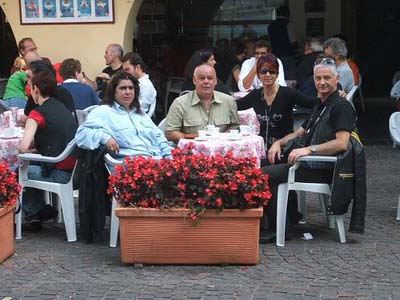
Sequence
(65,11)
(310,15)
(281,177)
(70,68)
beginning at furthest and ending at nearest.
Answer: (310,15), (65,11), (70,68), (281,177)

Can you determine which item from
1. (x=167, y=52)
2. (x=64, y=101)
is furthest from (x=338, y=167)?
(x=167, y=52)

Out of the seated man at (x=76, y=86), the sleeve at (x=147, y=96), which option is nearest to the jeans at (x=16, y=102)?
the seated man at (x=76, y=86)

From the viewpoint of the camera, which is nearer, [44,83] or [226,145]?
[226,145]

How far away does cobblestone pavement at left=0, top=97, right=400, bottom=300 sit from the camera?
538 cm

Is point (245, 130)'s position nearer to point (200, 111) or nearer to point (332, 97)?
point (200, 111)

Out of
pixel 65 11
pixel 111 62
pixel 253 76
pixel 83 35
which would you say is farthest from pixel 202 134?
pixel 65 11

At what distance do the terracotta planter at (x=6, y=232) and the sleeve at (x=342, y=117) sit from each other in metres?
2.49

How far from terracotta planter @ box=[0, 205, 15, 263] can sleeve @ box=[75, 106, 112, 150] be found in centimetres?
73

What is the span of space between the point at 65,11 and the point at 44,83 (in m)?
4.16

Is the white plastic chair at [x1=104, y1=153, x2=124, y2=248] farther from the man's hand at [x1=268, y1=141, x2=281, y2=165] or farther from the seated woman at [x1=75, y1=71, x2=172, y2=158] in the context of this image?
the man's hand at [x1=268, y1=141, x2=281, y2=165]

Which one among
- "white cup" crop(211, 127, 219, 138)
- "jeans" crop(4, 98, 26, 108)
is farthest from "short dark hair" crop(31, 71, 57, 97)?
"jeans" crop(4, 98, 26, 108)

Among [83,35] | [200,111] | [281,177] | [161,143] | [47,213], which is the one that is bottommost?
[47,213]

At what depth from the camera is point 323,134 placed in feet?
21.8

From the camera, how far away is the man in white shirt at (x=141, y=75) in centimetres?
934
